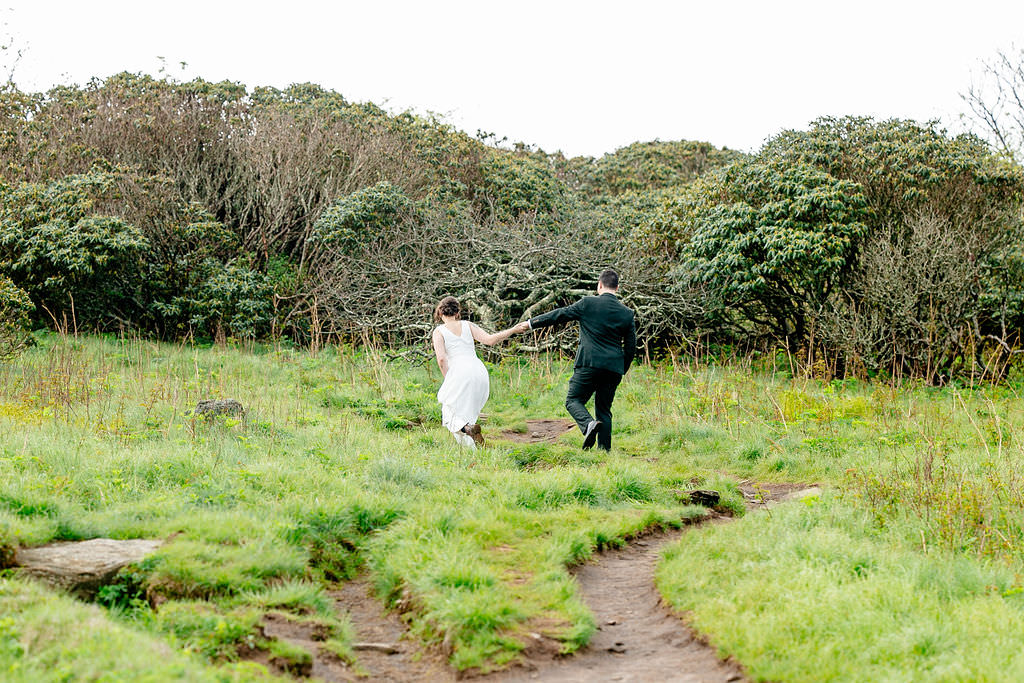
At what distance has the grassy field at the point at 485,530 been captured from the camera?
459 cm

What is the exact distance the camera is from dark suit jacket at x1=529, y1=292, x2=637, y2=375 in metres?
9.77

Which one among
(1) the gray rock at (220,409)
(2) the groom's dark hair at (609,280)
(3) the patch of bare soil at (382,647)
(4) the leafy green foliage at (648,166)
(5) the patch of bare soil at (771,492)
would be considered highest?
(4) the leafy green foliage at (648,166)

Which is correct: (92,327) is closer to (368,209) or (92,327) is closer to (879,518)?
(368,209)

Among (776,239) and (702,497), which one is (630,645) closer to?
(702,497)

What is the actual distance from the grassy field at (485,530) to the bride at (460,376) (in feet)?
1.02

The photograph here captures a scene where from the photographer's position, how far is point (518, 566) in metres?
6.07

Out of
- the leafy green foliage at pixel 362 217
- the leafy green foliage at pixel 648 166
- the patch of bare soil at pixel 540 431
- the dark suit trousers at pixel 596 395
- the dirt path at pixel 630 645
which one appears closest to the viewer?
the dirt path at pixel 630 645

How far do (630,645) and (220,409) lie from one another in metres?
6.54

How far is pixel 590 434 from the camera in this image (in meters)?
9.77

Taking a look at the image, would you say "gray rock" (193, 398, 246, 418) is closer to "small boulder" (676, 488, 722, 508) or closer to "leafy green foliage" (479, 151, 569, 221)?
"small boulder" (676, 488, 722, 508)

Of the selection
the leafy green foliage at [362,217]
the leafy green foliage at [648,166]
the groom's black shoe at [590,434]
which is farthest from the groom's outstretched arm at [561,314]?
the leafy green foliage at [648,166]

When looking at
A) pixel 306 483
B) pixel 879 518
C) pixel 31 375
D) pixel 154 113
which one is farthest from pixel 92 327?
pixel 879 518

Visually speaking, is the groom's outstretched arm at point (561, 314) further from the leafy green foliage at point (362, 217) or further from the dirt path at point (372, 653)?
the leafy green foliage at point (362, 217)

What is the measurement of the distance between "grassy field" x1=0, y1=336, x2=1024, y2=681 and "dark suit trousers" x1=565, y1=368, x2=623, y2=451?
1.06 ft
